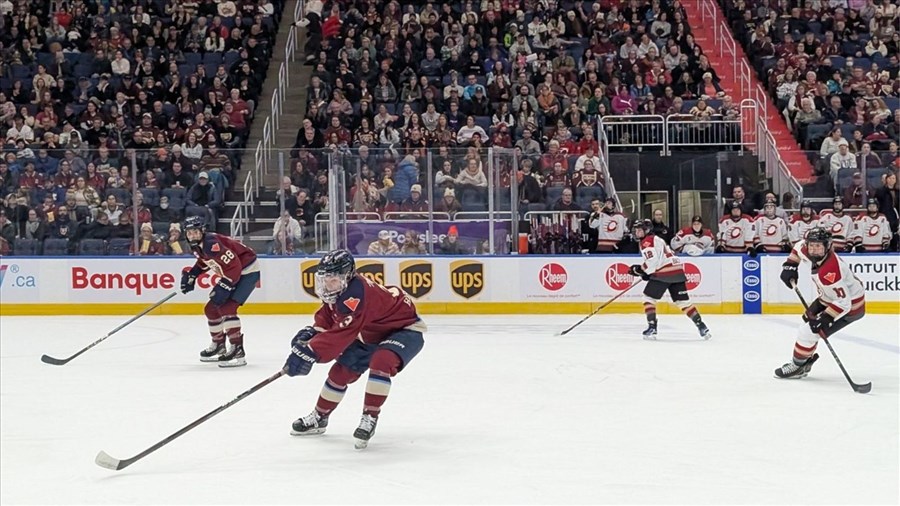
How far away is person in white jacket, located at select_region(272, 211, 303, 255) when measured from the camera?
39.4 ft

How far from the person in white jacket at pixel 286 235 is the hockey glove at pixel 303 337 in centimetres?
718


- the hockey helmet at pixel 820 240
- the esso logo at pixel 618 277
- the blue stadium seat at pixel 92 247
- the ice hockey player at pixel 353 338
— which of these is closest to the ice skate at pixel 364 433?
the ice hockey player at pixel 353 338

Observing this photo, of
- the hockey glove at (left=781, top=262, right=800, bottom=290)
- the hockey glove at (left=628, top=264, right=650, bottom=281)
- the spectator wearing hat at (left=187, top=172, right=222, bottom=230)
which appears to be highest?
the spectator wearing hat at (left=187, top=172, right=222, bottom=230)

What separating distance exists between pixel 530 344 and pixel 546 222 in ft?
10.5

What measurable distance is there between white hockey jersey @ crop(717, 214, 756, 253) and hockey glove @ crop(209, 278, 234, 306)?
6.36 metres

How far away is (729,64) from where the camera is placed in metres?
17.6

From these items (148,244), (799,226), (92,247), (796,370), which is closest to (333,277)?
(796,370)

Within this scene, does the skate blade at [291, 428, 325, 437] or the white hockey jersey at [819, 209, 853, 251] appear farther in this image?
the white hockey jersey at [819, 209, 853, 251]

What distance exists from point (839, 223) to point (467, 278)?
14.1 feet

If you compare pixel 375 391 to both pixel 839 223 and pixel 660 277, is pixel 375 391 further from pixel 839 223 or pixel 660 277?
pixel 839 223

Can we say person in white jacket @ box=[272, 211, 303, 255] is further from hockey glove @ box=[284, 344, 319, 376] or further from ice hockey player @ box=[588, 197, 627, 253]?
hockey glove @ box=[284, 344, 319, 376]

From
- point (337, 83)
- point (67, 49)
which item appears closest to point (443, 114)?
point (337, 83)

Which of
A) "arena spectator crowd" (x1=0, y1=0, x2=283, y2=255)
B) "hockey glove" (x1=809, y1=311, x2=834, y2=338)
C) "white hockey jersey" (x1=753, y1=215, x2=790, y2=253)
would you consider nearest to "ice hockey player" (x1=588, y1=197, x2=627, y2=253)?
"white hockey jersey" (x1=753, y1=215, x2=790, y2=253)

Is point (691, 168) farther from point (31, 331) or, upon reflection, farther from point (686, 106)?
point (31, 331)
